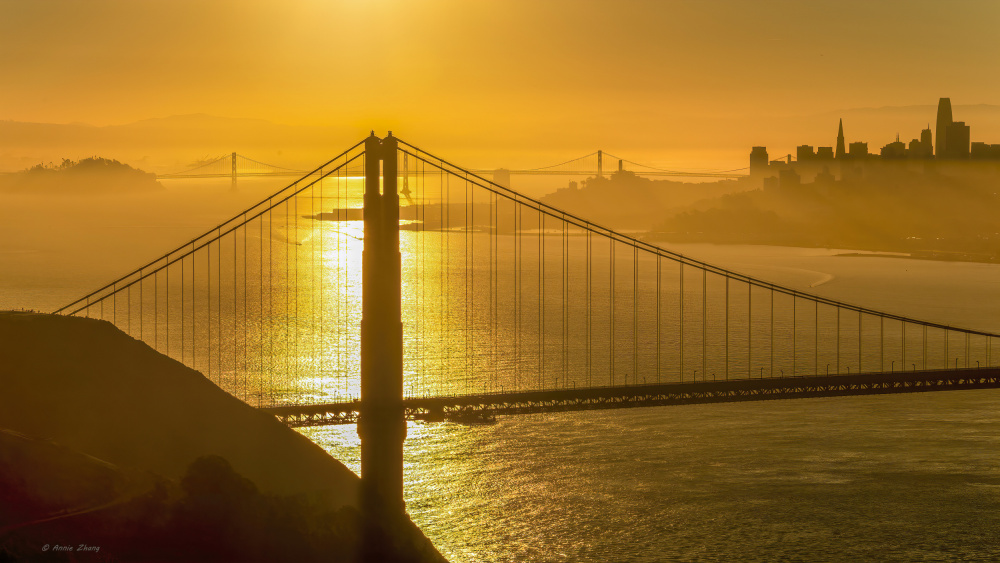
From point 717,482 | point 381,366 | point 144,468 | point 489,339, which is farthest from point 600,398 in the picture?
point 489,339

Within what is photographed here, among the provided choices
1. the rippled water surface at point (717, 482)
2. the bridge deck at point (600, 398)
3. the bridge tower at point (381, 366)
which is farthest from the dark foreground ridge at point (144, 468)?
the rippled water surface at point (717, 482)

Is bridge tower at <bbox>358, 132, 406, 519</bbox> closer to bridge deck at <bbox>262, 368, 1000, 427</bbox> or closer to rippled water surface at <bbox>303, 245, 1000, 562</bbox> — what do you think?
bridge deck at <bbox>262, 368, 1000, 427</bbox>

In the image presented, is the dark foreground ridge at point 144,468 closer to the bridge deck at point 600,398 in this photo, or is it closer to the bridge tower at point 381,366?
the bridge tower at point 381,366

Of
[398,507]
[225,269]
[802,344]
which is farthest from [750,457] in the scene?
[225,269]

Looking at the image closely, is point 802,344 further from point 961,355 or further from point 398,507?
point 398,507

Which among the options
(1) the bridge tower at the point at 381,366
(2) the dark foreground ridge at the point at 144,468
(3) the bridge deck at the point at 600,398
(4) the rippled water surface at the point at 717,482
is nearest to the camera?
(2) the dark foreground ridge at the point at 144,468

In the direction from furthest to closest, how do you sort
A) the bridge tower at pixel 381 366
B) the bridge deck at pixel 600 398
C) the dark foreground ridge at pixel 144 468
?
the bridge deck at pixel 600 398, the bridge tower at pixel 381 366, the dark foreground ridge at pixel 144 468
